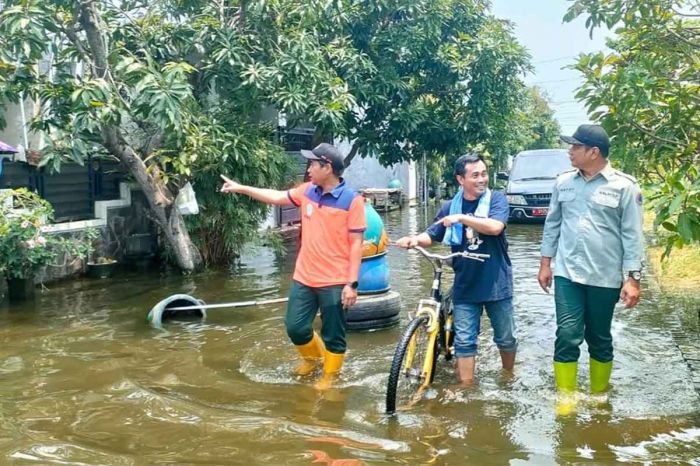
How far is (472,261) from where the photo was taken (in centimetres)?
533

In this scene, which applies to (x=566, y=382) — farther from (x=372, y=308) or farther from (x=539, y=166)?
(x=539, y=166)

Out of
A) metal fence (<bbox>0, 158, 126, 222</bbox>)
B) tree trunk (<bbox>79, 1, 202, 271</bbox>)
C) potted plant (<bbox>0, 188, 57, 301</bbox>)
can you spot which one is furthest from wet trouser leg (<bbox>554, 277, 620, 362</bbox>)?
metal fence (<bbox>0, 158, 126, 222</bbox>)

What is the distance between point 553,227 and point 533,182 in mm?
12393

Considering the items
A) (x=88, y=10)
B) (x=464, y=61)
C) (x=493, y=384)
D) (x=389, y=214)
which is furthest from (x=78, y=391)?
(x=389, y=214)

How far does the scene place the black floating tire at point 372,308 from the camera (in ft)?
24.1

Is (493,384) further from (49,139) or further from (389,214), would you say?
(389,214)

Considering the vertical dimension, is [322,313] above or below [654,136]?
below

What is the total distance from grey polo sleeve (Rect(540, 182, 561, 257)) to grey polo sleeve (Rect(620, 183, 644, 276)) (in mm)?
498

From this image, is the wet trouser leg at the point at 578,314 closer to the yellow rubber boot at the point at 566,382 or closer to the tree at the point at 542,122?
the yellow rubber boot at the point at 566,382

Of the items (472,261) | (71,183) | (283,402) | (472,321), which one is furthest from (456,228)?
(71,183)

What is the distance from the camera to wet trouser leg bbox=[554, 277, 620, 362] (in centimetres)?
487

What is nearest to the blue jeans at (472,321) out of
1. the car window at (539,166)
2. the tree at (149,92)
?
the tree at (149,92)

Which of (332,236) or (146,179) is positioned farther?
(146,179)

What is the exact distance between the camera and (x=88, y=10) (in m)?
8.94
